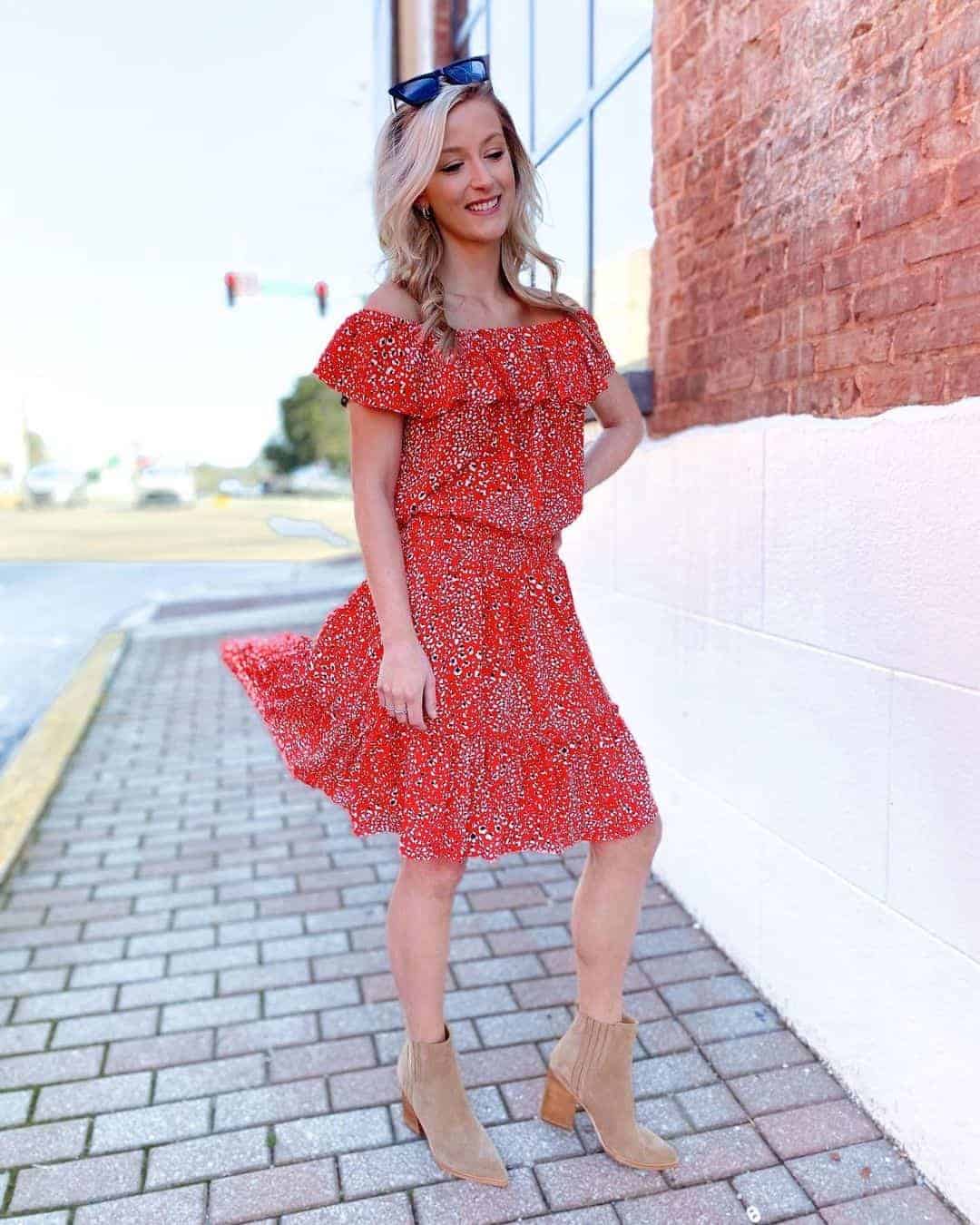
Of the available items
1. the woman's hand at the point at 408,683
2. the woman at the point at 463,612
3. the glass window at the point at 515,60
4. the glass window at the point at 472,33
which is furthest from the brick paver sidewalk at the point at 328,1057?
the glass window at the point at 472,33

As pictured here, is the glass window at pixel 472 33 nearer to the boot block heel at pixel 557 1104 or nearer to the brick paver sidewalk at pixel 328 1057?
the brick paver sidewalk at pixel 328 1057

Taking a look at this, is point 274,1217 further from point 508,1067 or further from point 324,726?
point 324,726

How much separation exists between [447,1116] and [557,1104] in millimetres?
244

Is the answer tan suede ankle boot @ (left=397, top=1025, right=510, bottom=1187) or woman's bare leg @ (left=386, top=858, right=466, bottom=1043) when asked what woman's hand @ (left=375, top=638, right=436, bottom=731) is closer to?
woman's bare leg @ (left=386, top=858, right=466, bottom=1043)

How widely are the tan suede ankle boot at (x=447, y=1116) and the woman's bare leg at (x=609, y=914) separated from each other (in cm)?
30

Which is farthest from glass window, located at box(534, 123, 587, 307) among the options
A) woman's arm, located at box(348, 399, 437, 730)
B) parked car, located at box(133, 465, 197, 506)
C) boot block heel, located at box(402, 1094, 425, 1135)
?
parked car, located at box(133, 465, 197, 506)

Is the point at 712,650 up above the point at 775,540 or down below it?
below

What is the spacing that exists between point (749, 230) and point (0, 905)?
2.96m

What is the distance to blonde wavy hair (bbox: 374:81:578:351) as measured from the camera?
1888mm

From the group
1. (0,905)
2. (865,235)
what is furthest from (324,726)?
(0,905)

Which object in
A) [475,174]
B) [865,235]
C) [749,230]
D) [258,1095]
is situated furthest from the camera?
[749,230]

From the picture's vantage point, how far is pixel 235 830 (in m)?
4.09

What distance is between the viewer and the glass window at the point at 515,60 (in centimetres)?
484

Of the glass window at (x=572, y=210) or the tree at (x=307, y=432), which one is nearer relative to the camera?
the glass window at (x=572, y=210)
